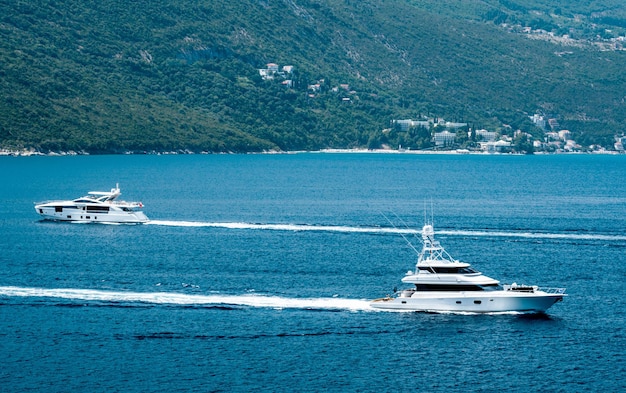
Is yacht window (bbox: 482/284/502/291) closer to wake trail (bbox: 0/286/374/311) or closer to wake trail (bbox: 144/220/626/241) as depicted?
wake trail (bbox: 0/286/374/311)

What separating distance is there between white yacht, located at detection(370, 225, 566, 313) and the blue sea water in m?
1.01

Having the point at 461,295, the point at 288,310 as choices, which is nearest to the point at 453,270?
the point at 461,295

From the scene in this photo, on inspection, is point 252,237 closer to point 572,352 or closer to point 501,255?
point 501,255

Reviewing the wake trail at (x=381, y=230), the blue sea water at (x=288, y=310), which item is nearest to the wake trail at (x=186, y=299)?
the blue sea water at (x=288, y=310)

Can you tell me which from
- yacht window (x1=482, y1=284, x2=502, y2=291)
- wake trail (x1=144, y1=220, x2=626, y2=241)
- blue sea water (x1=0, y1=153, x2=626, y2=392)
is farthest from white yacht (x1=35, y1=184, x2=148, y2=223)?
yacht window (x1=482, y1=284, x2=502, y2=291)

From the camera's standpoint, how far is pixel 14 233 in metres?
127

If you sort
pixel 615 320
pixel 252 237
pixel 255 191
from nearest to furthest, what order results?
pixel 615 320
pixel 252 237
pixel 255 191

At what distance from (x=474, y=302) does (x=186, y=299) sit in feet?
69.6

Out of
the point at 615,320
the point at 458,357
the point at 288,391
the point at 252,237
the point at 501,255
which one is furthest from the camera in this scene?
the point at 252,237

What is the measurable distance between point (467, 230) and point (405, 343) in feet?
184

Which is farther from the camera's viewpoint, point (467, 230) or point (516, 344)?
point (467, 230)

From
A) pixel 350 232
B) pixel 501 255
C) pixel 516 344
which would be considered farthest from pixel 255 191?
pixel 516 344

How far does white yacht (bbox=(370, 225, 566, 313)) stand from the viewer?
83812 millimetres

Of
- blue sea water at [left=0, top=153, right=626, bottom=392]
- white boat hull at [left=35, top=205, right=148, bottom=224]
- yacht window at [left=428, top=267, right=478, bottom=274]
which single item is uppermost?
white boat hull at [left=35, top=205, right=148, bottom=224]
